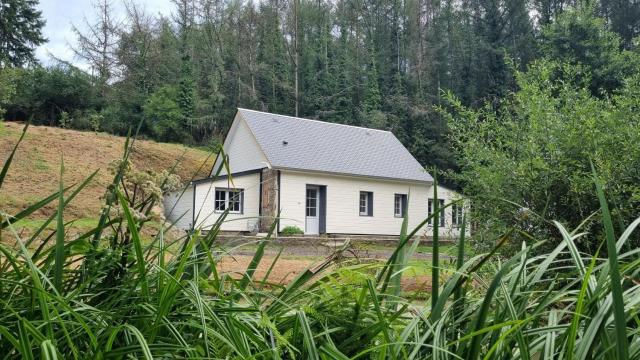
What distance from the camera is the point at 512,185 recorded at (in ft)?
14.7

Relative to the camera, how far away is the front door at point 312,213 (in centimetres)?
2045

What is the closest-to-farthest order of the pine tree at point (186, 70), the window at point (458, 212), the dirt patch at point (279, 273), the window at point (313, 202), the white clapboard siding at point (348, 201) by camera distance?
the dirt patch at point (279, 273) → the window at point (458, 212) → the white clapboard siding at point (348, 201) → the window at point (313, 202) → the pine tree at point (186, 70)

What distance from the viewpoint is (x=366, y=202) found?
2191 cm

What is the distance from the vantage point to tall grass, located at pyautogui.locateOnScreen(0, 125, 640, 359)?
0.91 meters

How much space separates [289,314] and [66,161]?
A: 2040 cm

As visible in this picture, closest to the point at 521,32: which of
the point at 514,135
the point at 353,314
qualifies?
the point at 514,135

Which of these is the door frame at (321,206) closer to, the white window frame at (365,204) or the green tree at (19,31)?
the white window frame at (365,204)

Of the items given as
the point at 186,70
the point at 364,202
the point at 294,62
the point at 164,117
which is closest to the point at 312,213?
the point at 364,202

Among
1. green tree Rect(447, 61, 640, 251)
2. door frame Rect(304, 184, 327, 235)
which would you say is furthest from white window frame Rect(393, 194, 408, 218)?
green tree Rect(447, 61, 640, 251)

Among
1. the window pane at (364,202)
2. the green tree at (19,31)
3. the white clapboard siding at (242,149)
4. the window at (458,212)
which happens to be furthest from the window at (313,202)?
the green tree at (19,31)

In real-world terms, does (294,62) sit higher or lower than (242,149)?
higher

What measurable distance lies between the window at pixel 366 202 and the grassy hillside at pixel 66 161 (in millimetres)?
6909

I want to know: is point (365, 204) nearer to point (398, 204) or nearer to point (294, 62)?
point (398, 204)

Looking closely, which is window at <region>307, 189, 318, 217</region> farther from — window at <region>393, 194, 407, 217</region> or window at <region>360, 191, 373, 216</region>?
window at <region>393, 194, 407, 217</region>
